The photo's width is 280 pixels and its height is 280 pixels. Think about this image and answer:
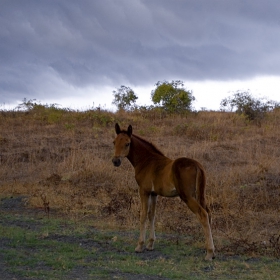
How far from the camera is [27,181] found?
15906 mm

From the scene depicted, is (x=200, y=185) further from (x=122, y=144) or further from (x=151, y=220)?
(x=122, y=144)

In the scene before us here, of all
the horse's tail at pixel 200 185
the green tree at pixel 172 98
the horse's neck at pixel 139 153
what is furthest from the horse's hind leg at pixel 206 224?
the green tree at pixel 172 98

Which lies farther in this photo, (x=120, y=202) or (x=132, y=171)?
(x=132, y=171)

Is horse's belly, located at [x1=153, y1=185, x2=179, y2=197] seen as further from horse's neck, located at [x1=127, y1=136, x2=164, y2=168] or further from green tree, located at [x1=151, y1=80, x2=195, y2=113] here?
green tree, located at [x1=151, y1=80, x2=195, y2=113]

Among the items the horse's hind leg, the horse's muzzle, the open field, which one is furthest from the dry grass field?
the horse's muzzle

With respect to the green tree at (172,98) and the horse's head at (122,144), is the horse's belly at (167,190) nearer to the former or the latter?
the horse's head at (122,144)

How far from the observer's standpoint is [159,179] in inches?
319

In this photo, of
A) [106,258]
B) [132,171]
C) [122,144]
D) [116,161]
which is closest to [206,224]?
[106,258]

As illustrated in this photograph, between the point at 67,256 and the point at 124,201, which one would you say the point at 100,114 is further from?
the point at 67,256

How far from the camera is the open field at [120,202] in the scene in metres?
7.31

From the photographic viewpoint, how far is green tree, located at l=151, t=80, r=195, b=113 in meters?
27.8

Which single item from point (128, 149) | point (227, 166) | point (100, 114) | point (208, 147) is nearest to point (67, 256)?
point (128, 149)

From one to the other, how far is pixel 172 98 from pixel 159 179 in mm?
20107

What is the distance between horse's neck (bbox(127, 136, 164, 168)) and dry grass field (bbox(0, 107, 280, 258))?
1.64 meters
